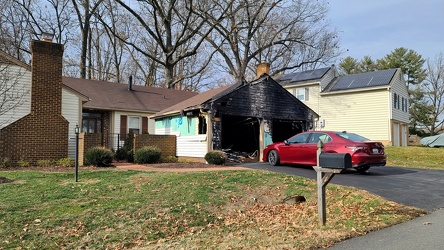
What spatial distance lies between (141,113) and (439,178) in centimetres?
1805

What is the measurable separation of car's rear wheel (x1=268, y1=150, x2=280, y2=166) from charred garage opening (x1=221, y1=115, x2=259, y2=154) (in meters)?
6.11

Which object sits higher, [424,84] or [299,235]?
[424,84]

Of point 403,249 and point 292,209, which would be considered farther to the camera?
point 292,209

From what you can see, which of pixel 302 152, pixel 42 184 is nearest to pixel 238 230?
pixel 42 184

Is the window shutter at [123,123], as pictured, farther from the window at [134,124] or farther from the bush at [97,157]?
the bush at [97,157]

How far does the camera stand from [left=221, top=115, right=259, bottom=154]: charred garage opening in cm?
2059

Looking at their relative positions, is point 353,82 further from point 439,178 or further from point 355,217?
point 355,217

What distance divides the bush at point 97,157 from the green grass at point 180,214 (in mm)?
4387

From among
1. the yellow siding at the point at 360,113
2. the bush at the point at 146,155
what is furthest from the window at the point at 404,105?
the bush at the point at 146,155

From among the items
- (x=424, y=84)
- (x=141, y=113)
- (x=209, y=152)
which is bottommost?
(x=209, y=152)

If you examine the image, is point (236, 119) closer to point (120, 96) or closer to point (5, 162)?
point (120, 96)

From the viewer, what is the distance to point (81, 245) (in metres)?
5.41

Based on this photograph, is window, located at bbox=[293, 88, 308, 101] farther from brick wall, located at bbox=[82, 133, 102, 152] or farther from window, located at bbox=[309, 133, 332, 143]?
brick wall, located at bbox=[82, 133, 102, 152]

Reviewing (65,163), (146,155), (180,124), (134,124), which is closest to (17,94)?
(65,163)
